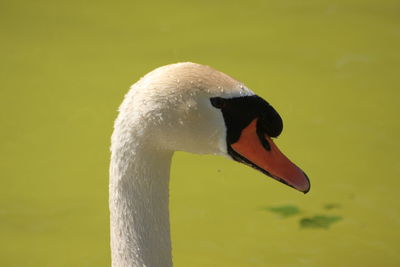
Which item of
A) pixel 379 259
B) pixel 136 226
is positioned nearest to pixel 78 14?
pixel 379 259

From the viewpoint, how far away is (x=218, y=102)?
5.20ft

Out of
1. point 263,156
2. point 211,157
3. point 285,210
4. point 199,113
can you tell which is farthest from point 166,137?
point 211,157

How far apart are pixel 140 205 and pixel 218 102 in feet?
0.91

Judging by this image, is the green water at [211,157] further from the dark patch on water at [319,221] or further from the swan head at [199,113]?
the swan head at [199,113]

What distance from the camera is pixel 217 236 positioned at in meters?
2.71

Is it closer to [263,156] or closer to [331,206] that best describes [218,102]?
[263,156]

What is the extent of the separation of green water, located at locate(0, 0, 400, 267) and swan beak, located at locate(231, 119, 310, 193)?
0.94 m

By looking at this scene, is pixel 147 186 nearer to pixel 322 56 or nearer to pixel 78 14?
pixel 322 56

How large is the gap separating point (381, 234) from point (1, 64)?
1.98 m

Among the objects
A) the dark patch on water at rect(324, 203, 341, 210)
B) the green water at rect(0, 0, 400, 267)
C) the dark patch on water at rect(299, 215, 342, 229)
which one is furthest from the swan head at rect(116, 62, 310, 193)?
the dark patch on water at rect(324, 203, 341, 210)

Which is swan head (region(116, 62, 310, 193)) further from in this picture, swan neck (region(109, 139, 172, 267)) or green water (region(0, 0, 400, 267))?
green water (region(0, 0, 400, 267))

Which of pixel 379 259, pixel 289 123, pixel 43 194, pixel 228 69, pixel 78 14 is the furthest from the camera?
pixel 78 14

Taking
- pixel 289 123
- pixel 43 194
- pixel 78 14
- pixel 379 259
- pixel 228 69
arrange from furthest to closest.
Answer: pixel 78 14
pixel 228 69
pixel 289 123
pixel 43 194
pixel 379 259

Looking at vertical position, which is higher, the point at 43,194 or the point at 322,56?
the point at 322,56
